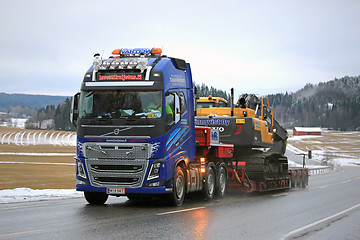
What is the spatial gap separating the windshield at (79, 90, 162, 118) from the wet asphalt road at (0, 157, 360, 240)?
2.39 meters

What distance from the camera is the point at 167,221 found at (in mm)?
10234

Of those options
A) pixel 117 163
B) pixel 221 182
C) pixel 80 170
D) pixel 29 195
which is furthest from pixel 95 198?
pixel 221 182

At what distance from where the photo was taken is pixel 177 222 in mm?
10117

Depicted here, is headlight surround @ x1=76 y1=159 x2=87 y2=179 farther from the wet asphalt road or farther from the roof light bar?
the roof light bar

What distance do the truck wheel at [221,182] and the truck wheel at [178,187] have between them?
288 cm

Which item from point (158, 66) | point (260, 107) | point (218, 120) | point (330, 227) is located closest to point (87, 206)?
point (158, 66)

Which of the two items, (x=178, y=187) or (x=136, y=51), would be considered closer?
(x=178, y=187)

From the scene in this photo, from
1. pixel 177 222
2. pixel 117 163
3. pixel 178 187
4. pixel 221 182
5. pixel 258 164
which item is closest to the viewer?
pixel 177 222

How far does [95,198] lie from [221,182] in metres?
4.76

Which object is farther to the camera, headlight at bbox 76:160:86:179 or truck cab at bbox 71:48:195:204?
headlight at bbox 76:160:86:179

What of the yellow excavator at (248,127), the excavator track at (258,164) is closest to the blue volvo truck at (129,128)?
the yellow excavator at (248,127)

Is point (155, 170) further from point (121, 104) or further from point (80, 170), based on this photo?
point (80, 170)

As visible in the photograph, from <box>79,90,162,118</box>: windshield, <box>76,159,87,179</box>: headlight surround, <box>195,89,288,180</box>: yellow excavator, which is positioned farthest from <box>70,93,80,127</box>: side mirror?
<box>195,89,288,180</box>: yellow excavator

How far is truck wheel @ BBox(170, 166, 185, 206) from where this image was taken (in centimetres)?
1316
